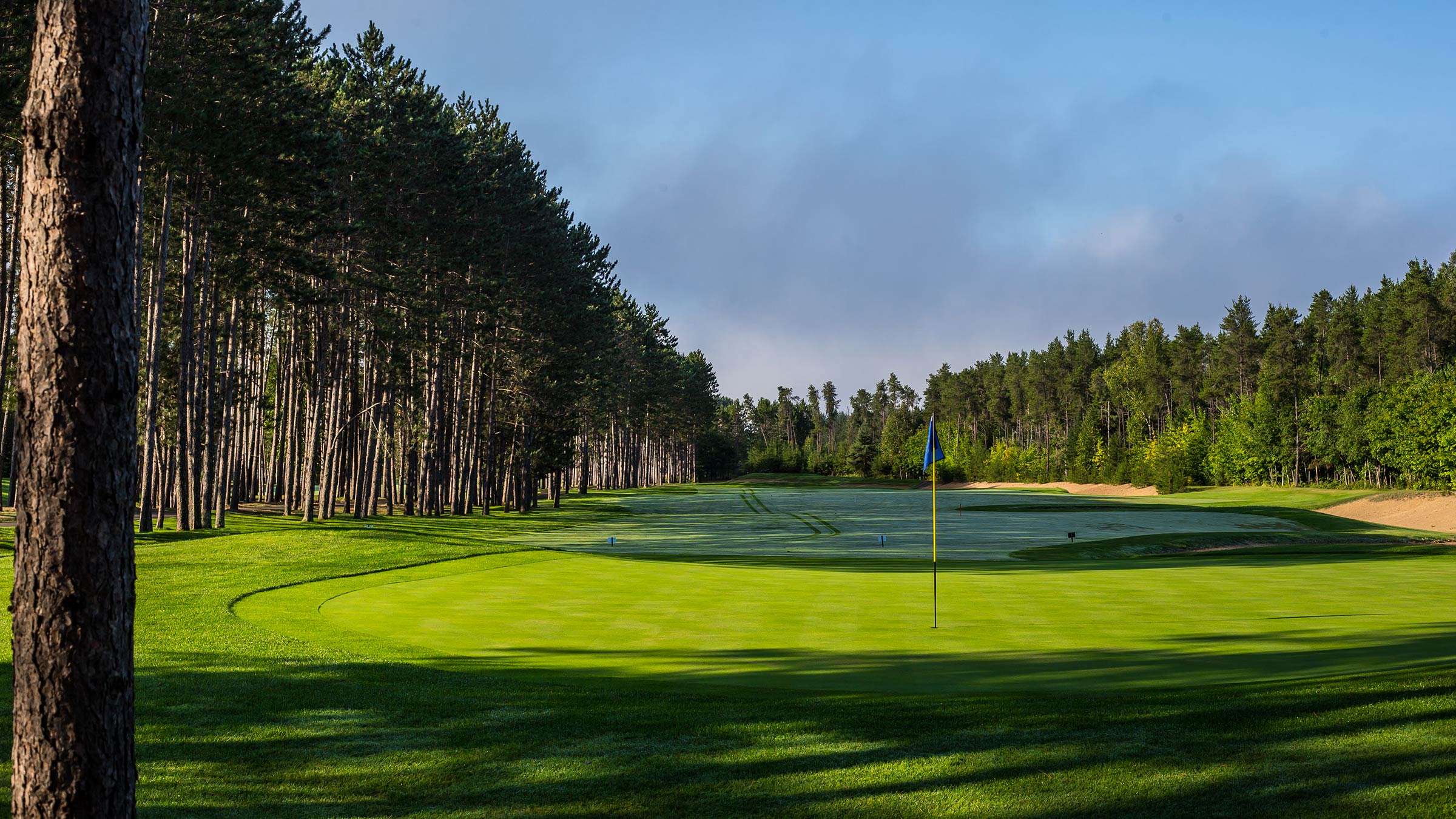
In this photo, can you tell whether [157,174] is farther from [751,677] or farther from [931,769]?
[931,769]

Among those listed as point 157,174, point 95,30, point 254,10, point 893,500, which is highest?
point 254,10

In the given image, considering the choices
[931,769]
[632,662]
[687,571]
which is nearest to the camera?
[931,769]

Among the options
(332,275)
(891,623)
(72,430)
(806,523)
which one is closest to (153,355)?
(332,275)

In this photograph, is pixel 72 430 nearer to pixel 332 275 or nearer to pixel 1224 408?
pixel 332 275

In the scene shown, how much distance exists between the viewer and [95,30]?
4.84 metres

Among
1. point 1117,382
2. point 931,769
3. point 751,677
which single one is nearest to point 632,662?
point 751,677

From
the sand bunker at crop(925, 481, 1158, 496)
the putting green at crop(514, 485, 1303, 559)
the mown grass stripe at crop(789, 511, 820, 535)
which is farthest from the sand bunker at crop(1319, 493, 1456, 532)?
the sand bunker at crop(925, 481, 1158, 496)

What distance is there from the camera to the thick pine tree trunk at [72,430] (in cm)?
470

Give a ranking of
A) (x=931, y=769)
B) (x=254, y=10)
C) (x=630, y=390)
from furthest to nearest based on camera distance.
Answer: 1. (x=630, y=390)
2. (x=254, y=10)
3. (x=931, y=769)

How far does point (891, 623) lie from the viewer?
1416cm

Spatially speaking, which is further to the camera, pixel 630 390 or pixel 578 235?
pixel 630 390

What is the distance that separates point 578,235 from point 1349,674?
61342 mm

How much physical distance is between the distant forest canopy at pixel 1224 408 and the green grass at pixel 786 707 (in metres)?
65.2

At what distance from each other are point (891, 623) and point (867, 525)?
37333 mm
